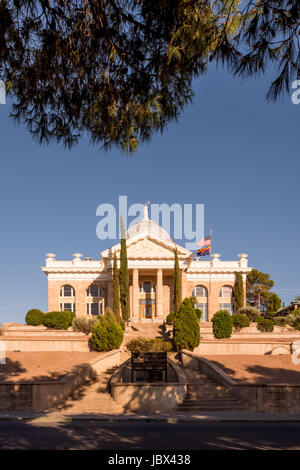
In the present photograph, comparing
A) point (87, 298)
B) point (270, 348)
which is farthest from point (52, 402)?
point (87, 298)

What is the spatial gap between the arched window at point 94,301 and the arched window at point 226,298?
1349 cm

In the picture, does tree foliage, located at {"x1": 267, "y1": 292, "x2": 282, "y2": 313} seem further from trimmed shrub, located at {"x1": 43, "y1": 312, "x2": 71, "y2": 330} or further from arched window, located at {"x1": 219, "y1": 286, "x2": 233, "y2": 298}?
trimmed shrub, located at {"x1": 43, "y1": 312, "x2": 71, "y2": 330}

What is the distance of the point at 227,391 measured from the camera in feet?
50.4

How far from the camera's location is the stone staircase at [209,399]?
14227 millimetres

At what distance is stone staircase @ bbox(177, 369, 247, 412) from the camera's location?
1423cm

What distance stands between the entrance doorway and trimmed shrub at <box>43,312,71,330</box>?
35.1 feet

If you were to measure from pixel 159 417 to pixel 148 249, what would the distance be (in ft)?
106

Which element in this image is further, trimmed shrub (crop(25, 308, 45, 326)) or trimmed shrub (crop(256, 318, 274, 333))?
trimmed shrub (crop(25, 308, 45, 326))

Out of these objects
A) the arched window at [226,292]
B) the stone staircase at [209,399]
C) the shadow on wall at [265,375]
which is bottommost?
the stone staircase at [209,399]

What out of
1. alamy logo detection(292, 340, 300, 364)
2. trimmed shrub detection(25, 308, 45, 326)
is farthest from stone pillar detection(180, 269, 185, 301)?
alamy logo detection(292, 340, 300, 364)

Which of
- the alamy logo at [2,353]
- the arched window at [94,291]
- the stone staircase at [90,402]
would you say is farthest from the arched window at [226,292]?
the stone staircase at [90,402]

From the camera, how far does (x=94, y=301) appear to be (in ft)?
156

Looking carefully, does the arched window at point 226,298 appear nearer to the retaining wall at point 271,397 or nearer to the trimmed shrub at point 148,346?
the trimmed shrub at point 148,346

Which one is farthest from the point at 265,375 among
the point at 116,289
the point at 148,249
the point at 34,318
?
the point at 148,249
